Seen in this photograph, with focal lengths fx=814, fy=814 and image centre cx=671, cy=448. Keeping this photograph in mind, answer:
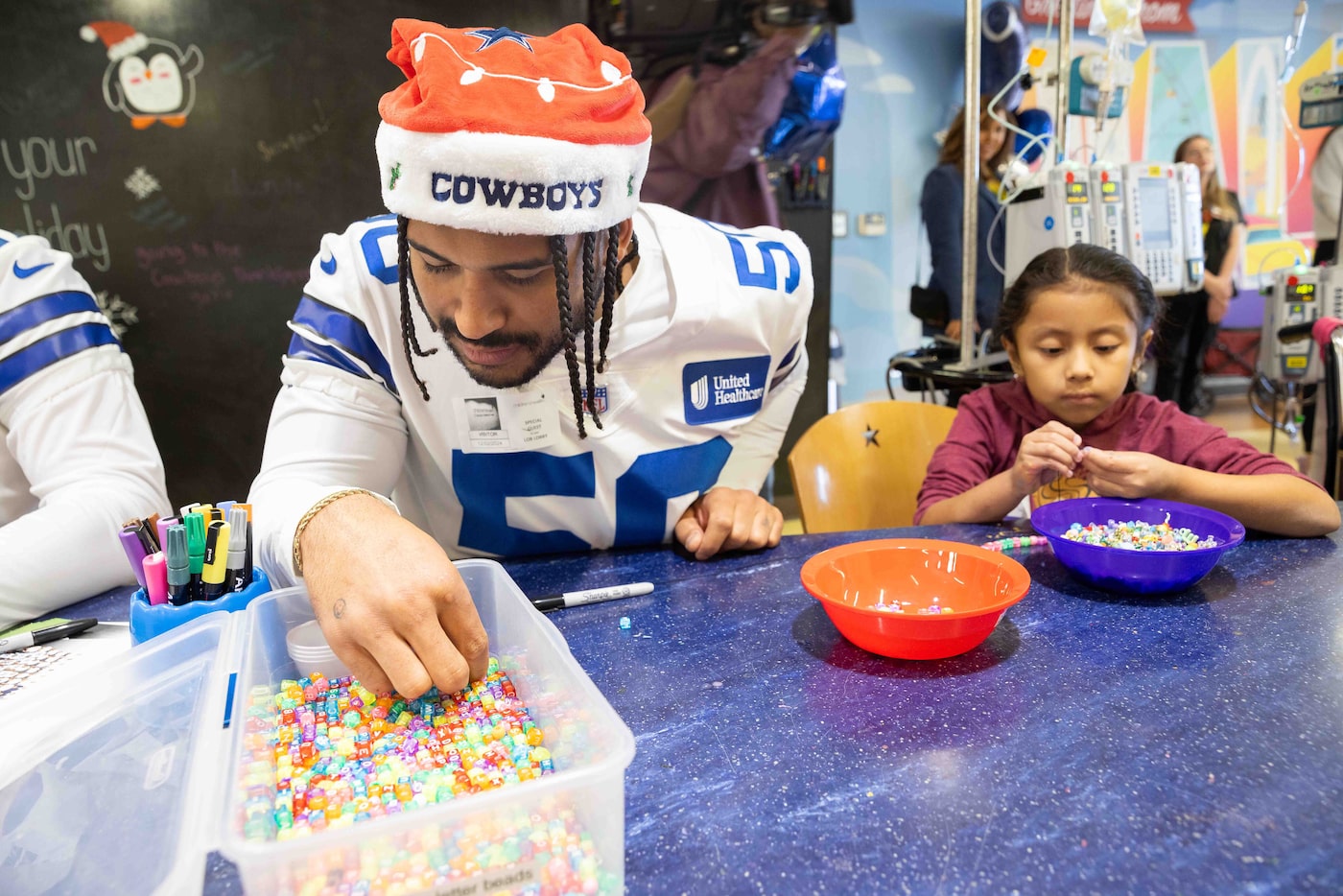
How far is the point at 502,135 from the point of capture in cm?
80

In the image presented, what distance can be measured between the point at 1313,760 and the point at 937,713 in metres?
0.27

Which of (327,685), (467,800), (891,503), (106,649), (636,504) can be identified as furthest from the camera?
(891,503)

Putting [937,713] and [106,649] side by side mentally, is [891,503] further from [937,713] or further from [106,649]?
[106,649]

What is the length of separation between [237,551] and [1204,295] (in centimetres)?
496

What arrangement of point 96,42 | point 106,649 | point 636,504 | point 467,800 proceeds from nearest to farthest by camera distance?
point 467,800 < point 106,649 < point 636,504 < point 96,42

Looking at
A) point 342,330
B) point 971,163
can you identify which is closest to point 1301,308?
point 971,163

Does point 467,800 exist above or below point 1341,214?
below

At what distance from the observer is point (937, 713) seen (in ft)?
2.31

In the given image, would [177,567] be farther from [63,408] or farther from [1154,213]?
[1154,213]

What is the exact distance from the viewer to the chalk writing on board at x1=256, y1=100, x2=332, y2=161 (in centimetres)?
263

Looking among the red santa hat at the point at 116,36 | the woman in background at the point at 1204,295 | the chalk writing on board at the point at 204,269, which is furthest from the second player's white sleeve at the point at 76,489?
the woman in background at the point at 1204,295

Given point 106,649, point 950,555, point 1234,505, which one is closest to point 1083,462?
point 1234,505

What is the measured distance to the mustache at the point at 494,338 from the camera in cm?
93

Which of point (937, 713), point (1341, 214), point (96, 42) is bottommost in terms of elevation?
point (937, 713)
